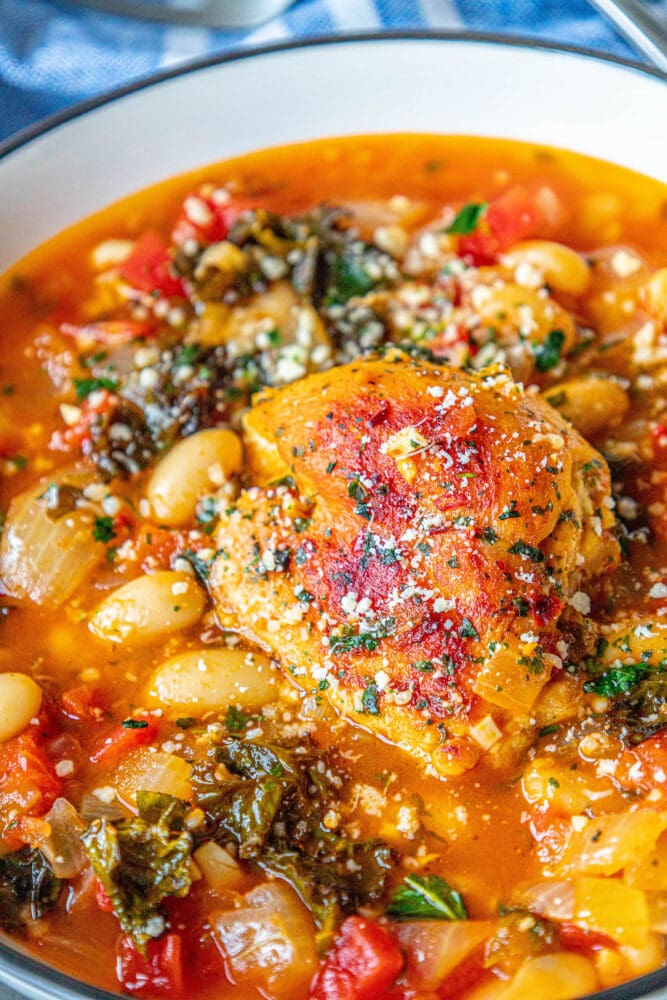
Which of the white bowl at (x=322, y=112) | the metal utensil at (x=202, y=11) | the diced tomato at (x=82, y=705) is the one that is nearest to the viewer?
the diced tomato at (x=82, y=705)

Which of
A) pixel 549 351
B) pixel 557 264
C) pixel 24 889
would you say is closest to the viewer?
pixel 24 889

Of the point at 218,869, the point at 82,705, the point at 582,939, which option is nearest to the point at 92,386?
the point at 82,705

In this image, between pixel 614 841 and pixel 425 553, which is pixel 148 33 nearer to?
pixel 425 553

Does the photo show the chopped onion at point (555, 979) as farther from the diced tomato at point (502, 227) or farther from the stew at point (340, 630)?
the diced tomato at point (502, 227)

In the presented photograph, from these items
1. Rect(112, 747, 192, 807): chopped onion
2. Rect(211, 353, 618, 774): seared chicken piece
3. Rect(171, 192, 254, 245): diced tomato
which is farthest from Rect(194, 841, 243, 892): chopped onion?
Rect(171, 192, 254, 245): diced tomato

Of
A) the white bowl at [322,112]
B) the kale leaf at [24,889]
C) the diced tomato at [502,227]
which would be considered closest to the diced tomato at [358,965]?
the kale leaf at [24,889]

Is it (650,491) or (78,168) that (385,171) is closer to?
(78,168)
